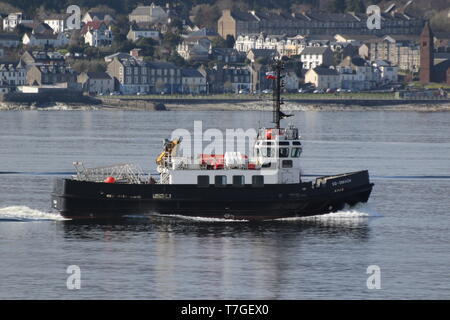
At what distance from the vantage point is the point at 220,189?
59.3 m

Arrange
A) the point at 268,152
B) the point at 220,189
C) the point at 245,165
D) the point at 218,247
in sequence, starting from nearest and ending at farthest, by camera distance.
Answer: the point at 218,247
the point at 220,189
the point at 245,165
the point at 268,152

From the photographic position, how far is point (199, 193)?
59312 millimetres

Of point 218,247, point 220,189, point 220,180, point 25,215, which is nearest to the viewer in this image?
Answer: point 218,247

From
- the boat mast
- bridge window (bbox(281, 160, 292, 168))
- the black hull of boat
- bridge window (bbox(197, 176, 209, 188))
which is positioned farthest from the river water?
bridge window (bbox(281, 160, 292, 168))

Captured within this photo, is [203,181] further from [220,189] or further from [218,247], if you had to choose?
[218,247]

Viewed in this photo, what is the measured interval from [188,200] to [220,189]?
Answer: 4.66 ft

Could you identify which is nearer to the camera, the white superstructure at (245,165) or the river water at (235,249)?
the river water at (235,249)

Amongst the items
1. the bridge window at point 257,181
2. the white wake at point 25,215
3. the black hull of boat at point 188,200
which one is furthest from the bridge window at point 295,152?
the white wake at point 25,215

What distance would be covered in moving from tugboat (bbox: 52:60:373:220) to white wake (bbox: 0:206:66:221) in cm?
61

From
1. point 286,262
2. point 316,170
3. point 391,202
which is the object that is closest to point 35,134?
point 316,170

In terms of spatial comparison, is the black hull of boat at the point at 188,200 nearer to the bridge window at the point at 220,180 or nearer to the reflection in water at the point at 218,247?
the bridge window at the point at 220,180

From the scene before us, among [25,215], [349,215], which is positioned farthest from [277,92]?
[25,215]

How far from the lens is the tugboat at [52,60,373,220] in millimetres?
58938

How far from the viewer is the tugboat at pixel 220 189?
58.9 m
